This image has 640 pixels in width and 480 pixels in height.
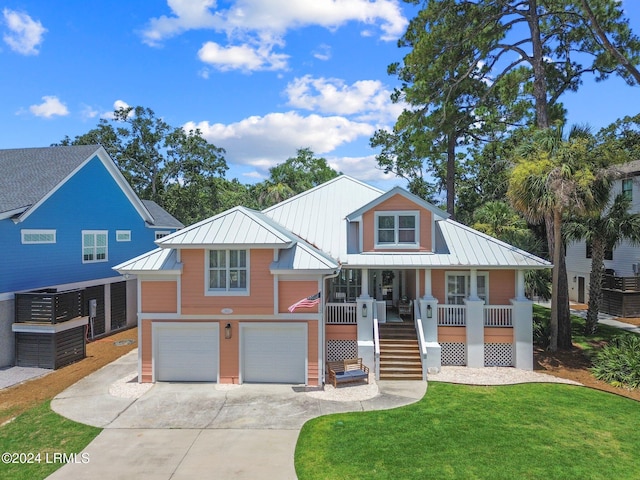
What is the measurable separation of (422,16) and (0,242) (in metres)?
21.7

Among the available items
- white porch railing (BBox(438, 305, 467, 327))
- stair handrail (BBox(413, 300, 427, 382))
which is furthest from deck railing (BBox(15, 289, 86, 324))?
white porch railing (BBox(438, 305, 467, 327))

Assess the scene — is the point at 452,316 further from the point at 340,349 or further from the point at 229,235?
the point at 229,235

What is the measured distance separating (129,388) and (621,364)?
59.2ft

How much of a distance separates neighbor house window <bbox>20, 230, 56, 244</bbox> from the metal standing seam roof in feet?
33.0

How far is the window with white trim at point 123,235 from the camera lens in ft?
76.5

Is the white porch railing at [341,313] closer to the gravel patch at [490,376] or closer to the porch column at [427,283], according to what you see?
the porch column at [427,283]

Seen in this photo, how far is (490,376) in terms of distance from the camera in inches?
586

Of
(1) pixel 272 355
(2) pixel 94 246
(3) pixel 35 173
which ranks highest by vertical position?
(3) pixel 35 173

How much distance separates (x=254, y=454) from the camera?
30.8 ft

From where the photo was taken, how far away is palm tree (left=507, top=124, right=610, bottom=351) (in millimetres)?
14870

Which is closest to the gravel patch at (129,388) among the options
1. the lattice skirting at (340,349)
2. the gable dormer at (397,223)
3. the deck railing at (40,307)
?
the deck railing at (40,307)

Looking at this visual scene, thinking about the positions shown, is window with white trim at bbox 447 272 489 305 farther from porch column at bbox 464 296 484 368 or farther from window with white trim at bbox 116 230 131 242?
window with white trim at bbox 116 230 131 242

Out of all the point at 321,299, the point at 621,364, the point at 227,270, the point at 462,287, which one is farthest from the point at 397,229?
the point at 621,364

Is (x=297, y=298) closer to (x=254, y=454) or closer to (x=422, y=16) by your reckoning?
(x=254, y=454)
